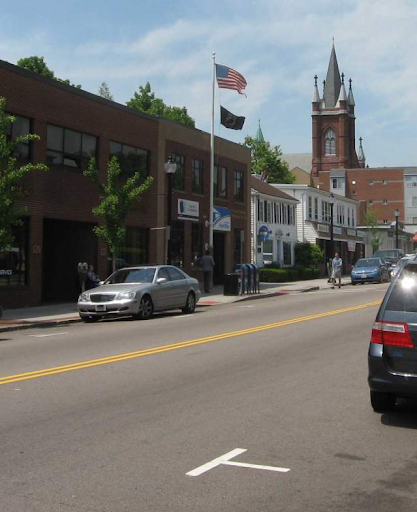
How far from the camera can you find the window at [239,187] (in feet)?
127

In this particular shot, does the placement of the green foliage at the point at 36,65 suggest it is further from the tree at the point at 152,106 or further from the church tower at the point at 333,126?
the church tower at the point at 333,126

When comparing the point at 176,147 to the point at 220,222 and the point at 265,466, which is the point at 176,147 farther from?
the point at 265,466

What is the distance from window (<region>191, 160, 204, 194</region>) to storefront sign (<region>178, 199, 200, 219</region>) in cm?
88

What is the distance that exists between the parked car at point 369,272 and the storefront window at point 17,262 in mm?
22867

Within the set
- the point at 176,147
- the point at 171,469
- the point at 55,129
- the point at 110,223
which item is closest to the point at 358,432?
the point at 171,469

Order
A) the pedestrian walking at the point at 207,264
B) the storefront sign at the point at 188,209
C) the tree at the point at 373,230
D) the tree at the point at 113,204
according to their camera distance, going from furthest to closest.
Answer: the tree at the point at 373,230, the storefront sign at the point at 188,209, the pedestrian walking at the point at 207,264, the tree at the point at 113,204

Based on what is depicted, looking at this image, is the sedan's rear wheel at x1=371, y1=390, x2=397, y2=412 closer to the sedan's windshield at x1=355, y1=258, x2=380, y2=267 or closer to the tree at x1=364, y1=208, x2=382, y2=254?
the sedan's windshield at x1=355, y1=258, x2=380, y2=267

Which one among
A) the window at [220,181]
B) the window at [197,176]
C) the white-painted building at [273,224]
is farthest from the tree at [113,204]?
the white-painted building at [273,224]

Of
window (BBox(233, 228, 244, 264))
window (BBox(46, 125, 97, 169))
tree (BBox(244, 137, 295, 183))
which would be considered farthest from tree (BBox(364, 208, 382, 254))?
window (BBox(46, 125, 97, 169))

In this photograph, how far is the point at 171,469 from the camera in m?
5.38

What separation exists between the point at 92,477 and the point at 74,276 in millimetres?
22584

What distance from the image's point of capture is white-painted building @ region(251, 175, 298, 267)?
155 ft

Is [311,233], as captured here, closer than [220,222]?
No

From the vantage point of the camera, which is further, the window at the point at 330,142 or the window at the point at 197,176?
the window at the point at 330,142
